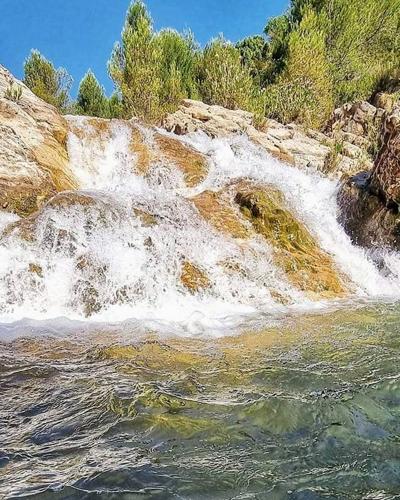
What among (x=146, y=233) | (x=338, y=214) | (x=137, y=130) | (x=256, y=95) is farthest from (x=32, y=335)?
(x=256, y=95)

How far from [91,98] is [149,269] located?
54.3 feet

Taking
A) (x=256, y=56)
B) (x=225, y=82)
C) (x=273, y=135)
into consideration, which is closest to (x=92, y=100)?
(x=225, y=82)

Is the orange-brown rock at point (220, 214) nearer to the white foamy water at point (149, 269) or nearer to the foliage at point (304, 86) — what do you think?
the white foamy water at point (149, 269)

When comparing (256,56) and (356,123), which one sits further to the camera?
(256,56)

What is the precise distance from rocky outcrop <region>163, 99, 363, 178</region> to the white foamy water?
622 centimetres

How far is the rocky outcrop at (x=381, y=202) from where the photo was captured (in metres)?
7.84

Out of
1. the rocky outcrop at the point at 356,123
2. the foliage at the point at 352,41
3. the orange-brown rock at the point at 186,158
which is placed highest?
the foliage at the point at 352,41

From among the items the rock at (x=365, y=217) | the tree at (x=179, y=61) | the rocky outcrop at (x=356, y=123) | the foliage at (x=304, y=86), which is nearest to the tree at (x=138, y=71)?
the tree at (x=179, y=61)

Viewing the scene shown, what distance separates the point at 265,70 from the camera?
83.4ft

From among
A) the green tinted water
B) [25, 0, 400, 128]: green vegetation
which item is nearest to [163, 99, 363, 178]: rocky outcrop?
[25, 0, 400, 128]: green vegetation

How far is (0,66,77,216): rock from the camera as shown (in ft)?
27.6

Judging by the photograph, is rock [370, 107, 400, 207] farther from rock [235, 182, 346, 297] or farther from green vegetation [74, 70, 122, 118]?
green vegetation [74, 70, 122, 118]

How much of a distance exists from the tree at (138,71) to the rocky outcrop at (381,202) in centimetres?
1072

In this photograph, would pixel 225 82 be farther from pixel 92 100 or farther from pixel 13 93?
pixel 13 93
